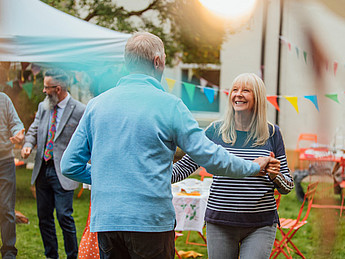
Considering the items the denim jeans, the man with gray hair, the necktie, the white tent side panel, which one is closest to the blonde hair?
the denim jeans

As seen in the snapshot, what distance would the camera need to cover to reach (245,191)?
200cm

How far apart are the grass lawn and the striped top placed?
8.2 inches

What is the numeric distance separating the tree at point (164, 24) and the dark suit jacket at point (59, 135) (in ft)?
12.4

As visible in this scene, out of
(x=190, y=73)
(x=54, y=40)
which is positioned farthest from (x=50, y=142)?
(x=190, y=73)

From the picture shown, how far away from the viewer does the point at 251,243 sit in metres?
1.98

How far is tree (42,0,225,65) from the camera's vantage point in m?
7.52

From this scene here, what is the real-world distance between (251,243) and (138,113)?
0.93 m

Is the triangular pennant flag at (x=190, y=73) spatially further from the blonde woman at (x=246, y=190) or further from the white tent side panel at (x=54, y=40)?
the blonde woman at (x=246, y=190)

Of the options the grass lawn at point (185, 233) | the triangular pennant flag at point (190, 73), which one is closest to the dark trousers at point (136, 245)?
the grass lawn at point (185, 233)

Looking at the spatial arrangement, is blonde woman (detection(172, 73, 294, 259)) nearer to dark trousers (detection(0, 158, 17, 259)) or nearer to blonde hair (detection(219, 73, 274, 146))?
blonde hair (detection(219, 73, 274, 146))

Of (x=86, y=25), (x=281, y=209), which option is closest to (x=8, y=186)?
(x=86, y=25)

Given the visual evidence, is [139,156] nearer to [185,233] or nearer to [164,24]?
[185,233]

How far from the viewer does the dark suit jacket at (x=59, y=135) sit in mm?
3447

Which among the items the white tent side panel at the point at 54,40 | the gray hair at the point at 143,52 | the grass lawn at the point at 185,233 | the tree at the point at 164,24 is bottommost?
the grass lawn at the point at 185,233
